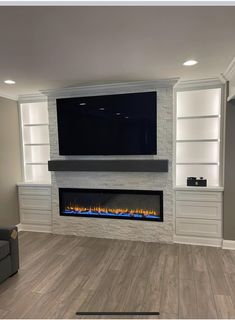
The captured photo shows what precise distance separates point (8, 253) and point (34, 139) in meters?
2.45

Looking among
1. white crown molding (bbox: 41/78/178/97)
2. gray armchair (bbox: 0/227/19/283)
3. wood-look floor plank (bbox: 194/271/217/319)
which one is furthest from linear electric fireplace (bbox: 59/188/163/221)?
white crown molding (bbox: 41/78/178/97)

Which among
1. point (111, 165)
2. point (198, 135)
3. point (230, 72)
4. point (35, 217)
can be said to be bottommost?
point (35, 217)

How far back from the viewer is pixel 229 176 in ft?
11.1

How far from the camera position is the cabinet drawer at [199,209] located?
139 inches

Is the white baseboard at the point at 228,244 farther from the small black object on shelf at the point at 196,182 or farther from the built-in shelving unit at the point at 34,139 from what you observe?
the built-in shelving unit at the point at 34,139

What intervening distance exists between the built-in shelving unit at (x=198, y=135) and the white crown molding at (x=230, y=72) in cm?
43

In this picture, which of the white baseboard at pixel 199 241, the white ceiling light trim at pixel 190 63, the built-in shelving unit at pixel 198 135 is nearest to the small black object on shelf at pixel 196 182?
the built-in shelving unit at pixel 198 135

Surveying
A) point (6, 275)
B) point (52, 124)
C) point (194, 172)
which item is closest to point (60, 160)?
point (52, 124)

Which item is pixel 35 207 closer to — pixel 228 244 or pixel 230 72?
pixel 228 244

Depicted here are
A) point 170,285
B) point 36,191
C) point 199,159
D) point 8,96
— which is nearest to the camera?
point 170,285

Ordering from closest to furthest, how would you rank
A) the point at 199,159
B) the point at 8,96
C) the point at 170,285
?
the point at 170,285 < the point at 199,159 < the point at 8,96

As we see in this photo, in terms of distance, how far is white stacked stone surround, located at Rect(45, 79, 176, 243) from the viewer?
3.59m

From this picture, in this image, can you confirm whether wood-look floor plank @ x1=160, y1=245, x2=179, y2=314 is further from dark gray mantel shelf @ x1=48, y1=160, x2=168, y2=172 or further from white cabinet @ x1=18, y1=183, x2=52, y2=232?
white cabinet @ x1=18, y1=183, x2=52, y2=232

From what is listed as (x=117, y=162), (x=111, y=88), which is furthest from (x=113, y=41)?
(x=117, y=162)
